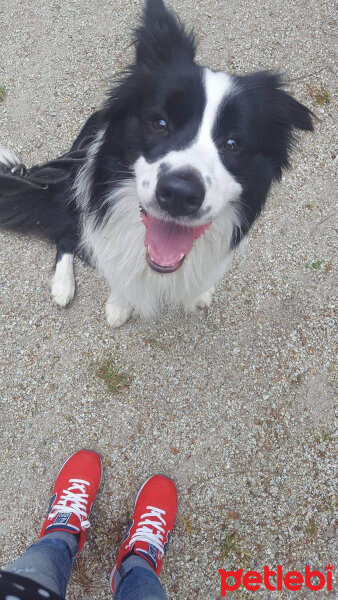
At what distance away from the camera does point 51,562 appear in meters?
1.67

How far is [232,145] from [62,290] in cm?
132

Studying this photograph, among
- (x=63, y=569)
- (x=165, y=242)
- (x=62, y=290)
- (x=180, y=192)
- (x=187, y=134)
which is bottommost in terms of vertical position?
(x=63, y=569)

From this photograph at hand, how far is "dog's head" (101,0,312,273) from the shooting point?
4.32 feet

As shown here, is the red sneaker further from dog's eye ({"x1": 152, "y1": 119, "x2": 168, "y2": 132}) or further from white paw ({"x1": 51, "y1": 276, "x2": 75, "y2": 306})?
dog's eye ({"x1": 152, "y1": 119, "x2": 168, "y2": 132})

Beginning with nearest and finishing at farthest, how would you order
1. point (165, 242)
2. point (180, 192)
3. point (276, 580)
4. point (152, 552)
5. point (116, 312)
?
point (180, 192) → point (165, 242) → point (152, 552) → point (276, 580) → point (116, 312)

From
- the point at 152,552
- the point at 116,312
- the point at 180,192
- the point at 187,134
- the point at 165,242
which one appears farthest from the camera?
the point at 116,312

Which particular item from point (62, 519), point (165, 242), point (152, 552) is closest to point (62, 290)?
point (165, 242)

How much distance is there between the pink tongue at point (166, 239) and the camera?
4.84ft

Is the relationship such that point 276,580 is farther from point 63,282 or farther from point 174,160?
point 174,160

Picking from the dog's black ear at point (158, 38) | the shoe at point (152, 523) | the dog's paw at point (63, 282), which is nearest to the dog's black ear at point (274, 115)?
the dog's black ear at point (158, 38)

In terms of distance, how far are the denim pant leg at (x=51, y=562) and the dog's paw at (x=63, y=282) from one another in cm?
120

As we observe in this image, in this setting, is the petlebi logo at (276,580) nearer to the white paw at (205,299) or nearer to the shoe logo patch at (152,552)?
the shoe logo patch at (152,552)

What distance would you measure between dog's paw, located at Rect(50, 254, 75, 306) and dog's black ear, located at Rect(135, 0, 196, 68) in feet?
3.82

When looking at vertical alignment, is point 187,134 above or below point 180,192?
above
